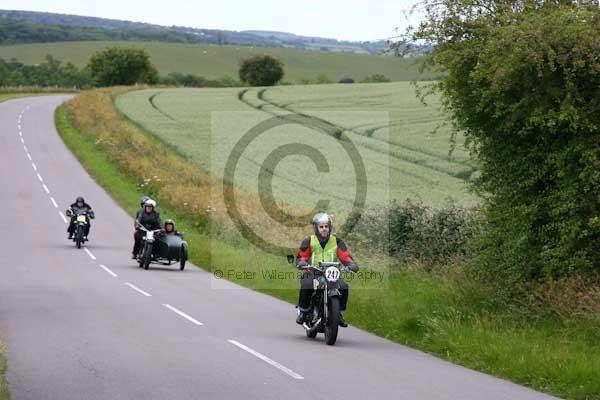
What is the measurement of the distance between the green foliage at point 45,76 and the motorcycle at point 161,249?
374 feet

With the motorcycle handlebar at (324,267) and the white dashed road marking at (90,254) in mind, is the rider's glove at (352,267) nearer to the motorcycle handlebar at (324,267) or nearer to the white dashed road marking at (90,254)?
the motorcycle handlebar at (324,267)

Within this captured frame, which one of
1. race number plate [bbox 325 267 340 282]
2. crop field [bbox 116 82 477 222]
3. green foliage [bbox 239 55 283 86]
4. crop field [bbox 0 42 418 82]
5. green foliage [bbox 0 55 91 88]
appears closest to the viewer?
race number plate [bbox 325 267 340 282]

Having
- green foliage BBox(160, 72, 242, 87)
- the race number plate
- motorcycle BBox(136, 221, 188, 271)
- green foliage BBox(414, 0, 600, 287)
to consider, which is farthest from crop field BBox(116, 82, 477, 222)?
green foliage BBox(160, 72, 242, 87)

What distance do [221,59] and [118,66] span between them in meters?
58.7

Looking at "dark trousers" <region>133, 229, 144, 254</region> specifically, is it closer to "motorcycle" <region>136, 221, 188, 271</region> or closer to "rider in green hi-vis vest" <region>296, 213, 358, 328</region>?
"motorcycle" <region>136, 221, 188, 271</region>

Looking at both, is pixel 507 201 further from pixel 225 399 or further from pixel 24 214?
pixel 24 214

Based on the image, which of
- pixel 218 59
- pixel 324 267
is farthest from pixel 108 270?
pixel 218 59

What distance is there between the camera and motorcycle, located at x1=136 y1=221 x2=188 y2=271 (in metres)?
26.5

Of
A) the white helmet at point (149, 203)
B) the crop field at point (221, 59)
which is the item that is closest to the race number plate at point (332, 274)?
the white helmet at point (149, 203)

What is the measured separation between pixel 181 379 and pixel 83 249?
20.4 m

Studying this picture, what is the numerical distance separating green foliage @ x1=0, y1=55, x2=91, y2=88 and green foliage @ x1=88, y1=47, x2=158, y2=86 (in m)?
15.8

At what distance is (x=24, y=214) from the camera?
131ft

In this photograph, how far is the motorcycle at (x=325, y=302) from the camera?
1420 cm

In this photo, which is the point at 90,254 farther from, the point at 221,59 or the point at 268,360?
the point at 221,59
